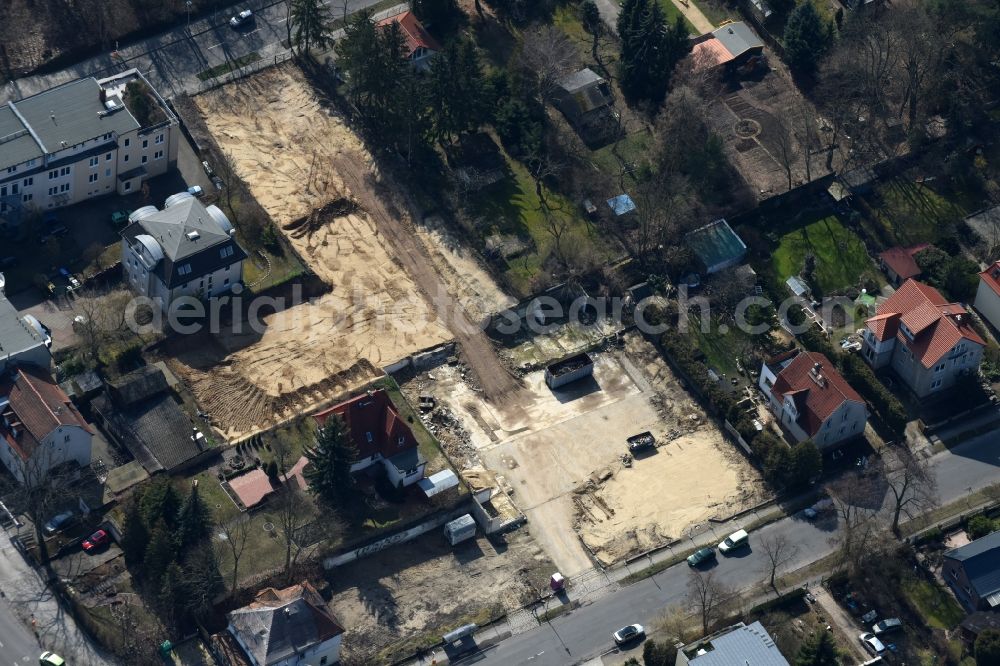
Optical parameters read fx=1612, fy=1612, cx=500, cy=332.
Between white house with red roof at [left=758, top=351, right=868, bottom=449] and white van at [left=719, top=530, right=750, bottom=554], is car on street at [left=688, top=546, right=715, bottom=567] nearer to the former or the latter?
white van at [left=719, top=530, right=750, bottom=554]

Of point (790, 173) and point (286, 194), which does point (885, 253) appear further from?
point (286, 194)

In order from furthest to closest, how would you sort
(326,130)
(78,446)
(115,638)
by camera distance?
(326,130)
(78,446)
(115,638)

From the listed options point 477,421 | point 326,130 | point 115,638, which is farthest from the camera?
point 326,130

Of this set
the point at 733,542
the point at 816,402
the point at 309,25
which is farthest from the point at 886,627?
the point at 309,25

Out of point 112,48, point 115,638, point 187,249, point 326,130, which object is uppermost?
point 112,48

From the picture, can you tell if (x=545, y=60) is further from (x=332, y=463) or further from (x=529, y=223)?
(x=332, y=463)

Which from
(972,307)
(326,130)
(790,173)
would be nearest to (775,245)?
(790,173)

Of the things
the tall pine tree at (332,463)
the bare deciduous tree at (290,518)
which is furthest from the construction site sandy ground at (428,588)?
the tall pine tree at (332,463)
